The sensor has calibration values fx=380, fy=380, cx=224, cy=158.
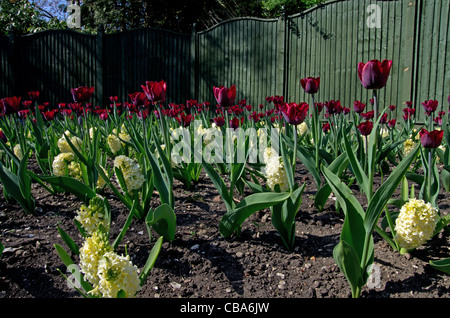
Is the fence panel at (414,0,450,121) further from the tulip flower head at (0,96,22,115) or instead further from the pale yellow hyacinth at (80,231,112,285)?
the pale yellow hyacinth at (80,231,112,285)

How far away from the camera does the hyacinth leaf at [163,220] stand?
130 centimetres

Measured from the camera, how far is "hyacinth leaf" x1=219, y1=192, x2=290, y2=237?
1.25 meters

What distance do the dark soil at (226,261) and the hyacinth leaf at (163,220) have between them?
0.25ft

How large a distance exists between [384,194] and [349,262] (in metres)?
0.22

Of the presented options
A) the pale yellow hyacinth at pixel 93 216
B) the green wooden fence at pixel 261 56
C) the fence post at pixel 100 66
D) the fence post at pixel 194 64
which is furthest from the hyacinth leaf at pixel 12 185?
the fence post at pixel 100 66

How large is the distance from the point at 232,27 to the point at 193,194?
6702mm

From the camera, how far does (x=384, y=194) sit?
105cm

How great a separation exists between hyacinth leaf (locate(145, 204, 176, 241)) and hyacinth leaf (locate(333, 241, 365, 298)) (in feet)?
1.92

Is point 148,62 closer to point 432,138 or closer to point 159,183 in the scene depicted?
point 159,183

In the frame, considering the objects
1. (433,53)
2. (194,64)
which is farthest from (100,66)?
(433,53)

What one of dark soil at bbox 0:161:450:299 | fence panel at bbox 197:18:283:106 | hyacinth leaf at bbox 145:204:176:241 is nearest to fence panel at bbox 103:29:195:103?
fence panel at bbox 197:18:283:106

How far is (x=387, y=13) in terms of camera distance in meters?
6.52

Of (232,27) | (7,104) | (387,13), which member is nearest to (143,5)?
(232,27)
